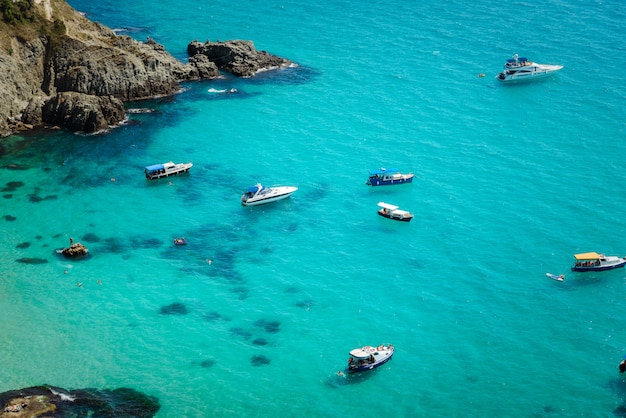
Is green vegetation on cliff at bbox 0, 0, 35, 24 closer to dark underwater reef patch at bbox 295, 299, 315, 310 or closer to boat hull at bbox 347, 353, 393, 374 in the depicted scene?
dark underwater reef patch at bbox 295, 299, 315, 310

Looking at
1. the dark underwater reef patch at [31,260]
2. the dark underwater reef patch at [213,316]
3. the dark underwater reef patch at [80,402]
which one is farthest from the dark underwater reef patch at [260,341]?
the dark underwater reef patch at [31,260]

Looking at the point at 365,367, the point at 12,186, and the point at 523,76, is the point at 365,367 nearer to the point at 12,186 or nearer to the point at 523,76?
the point at 12,186

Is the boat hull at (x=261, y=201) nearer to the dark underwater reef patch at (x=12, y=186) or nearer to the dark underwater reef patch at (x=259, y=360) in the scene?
the dark underwater reef patch at (x=259, y=360)

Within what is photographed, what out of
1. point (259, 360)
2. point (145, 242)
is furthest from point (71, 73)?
point (259, 360)

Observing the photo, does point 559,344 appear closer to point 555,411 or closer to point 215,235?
point 555,411

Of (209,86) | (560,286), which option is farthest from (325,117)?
(560,286)
